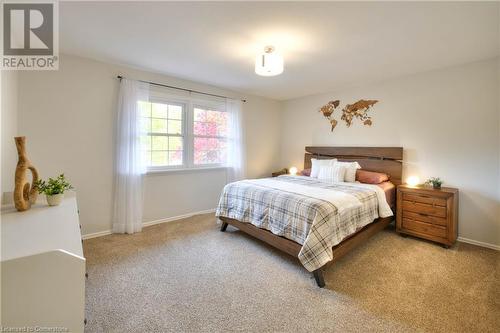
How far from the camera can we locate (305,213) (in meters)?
2.11

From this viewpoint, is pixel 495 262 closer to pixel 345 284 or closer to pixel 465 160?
pixel 465 160

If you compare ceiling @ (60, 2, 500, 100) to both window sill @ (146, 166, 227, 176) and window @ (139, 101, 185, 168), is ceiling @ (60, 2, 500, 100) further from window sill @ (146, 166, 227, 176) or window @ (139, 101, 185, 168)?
window sill @ (146, 166, 227, 176)

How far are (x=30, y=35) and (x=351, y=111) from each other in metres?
4.33

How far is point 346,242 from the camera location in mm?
2268

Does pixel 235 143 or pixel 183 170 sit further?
pixel 235 143

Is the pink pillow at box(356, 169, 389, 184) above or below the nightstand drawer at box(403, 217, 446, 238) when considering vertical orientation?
above

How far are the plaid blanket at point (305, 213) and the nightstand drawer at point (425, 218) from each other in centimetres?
56

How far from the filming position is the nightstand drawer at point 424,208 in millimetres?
2729

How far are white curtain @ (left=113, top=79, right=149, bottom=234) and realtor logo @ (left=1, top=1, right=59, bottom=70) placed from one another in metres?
0.79

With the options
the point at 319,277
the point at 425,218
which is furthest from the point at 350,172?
the point at 319,277

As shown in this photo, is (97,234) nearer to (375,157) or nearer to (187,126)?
(187,126)

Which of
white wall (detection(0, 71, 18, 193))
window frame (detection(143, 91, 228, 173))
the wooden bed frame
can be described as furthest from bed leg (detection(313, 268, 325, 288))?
white wall (detection(0, 71, 18, 193))

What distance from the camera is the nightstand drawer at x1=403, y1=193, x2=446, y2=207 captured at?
2.72 metres

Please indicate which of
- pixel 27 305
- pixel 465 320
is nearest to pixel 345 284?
pixel 465 320
